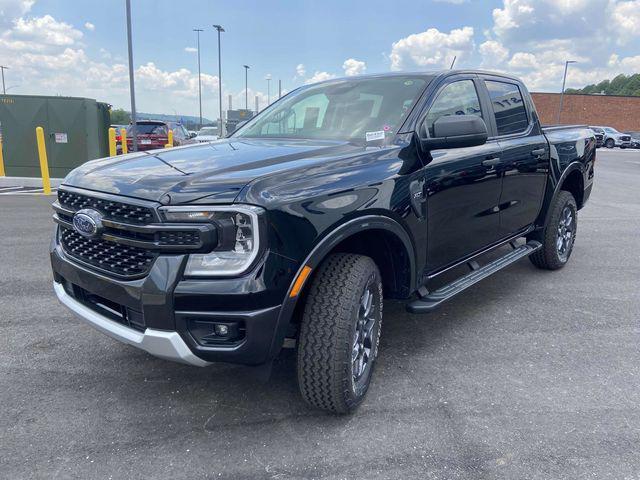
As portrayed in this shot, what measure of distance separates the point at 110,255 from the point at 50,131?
11428 mm

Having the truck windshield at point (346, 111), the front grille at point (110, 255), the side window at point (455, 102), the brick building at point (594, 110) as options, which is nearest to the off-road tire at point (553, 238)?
the side window at point (455, 102)

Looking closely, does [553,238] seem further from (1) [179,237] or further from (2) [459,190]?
(1) [179,237]

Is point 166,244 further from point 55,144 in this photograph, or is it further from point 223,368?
point 55,144

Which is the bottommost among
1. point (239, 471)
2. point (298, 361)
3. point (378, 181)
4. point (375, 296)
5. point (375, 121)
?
point (239, 471)

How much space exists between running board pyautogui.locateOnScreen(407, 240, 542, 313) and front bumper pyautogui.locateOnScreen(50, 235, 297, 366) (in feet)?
3.72

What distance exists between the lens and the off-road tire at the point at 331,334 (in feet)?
8.42

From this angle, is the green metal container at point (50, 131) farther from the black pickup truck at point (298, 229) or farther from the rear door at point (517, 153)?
the rear door at point (517, 153)

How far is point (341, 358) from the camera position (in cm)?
257

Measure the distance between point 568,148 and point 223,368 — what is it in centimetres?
401

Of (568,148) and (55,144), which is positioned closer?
(568,148)

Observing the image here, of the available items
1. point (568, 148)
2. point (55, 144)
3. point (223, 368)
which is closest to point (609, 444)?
point (223, 368)

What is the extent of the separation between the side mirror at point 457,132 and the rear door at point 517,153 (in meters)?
1.09

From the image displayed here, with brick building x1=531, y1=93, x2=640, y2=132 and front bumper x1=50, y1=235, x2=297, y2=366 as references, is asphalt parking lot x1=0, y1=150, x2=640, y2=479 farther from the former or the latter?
brick building x1=531, y1=93, x2=640, y2=132

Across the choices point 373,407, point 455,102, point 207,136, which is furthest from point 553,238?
point 207,136
